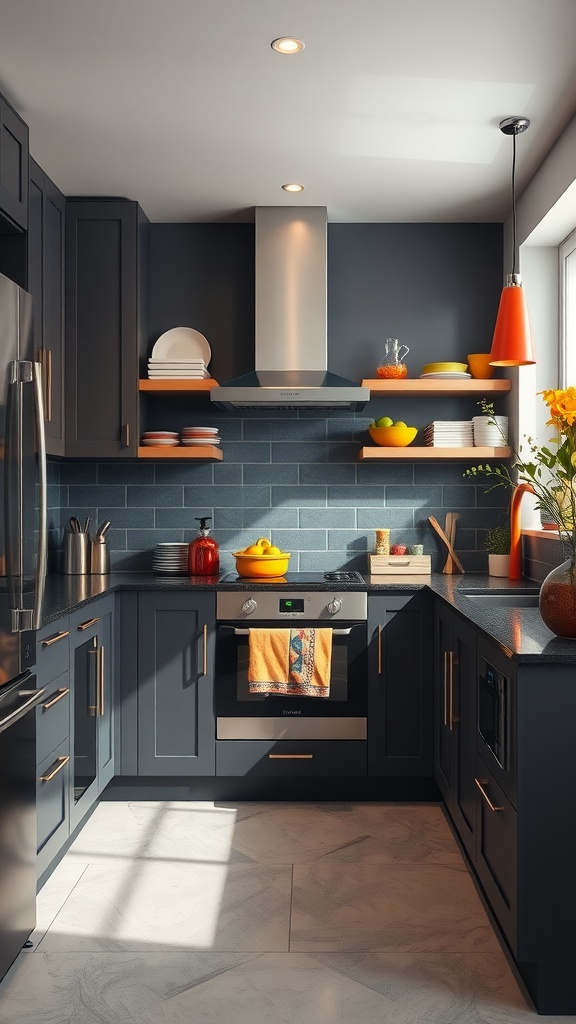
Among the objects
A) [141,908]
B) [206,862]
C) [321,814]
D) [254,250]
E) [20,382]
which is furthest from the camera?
[254,250]

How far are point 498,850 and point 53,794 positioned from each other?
4.45 ft

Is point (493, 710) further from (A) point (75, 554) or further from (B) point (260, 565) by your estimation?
(A) point (75, 554)

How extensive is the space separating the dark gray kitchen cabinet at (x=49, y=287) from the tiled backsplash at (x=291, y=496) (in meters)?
0.53

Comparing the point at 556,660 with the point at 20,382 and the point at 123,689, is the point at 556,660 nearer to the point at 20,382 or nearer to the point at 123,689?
the point at 20,382

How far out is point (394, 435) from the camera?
4.10 m

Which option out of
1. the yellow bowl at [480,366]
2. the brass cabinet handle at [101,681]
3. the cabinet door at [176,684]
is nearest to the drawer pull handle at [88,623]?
the brass cabinet handle at [101,681]

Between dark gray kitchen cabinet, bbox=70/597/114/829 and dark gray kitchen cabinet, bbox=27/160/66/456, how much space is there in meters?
0.83

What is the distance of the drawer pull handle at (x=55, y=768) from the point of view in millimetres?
2684

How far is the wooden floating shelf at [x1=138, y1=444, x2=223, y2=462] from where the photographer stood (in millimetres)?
3998

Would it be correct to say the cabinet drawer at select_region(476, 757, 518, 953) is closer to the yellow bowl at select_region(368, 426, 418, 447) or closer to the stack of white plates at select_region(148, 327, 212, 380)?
the yellow bowl at select_region(368, 426, 418, 447)

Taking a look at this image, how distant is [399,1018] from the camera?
2.13m

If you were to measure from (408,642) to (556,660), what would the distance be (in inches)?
65.1

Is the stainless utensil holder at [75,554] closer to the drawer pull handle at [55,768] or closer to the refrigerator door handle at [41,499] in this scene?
the drawer pull handle at [55,768]

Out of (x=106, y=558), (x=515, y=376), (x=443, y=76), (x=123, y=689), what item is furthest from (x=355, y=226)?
(x=123, y=689)
